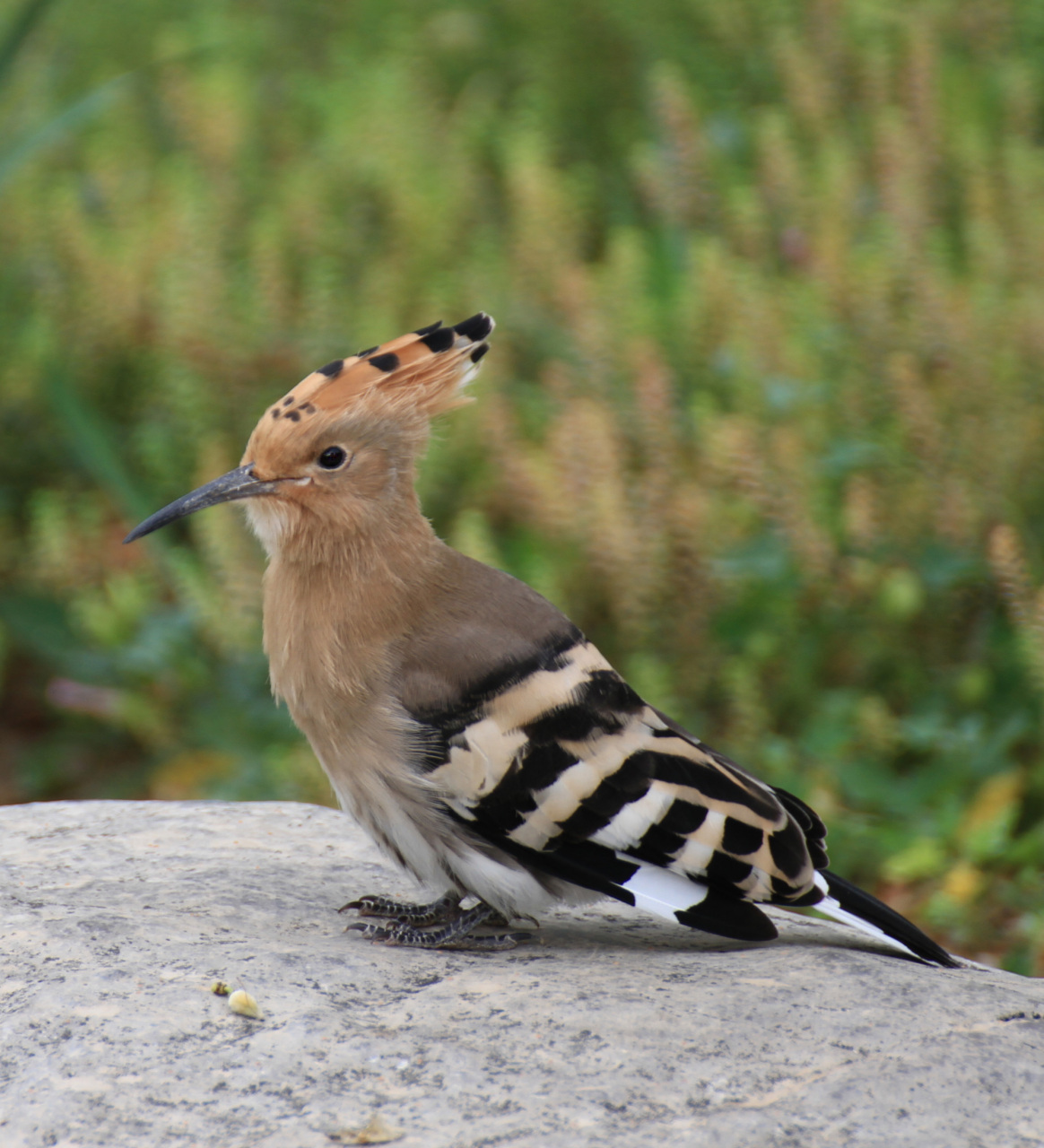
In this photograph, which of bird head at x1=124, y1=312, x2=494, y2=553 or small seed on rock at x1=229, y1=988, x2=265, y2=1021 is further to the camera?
bird head at x1=124, y1=312, x2=494, y2=553

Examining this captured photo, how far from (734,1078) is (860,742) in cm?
157

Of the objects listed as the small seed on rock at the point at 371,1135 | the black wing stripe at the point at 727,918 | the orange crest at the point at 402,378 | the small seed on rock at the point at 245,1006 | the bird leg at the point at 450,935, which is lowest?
the black wing stripe at the point at 727,918

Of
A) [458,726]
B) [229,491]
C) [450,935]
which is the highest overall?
[229,491]

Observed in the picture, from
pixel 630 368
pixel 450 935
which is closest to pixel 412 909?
pixel 450 935

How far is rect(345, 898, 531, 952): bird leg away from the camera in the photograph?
6.86 feet

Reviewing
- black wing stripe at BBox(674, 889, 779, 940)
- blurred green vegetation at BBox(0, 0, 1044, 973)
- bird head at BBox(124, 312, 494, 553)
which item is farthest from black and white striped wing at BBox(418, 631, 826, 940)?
blurred green vegetation at BBox(0, 0, 1044, 973)

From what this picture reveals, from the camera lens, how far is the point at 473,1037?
1717mm

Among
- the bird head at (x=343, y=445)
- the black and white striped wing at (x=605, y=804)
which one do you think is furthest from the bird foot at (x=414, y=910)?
the bird head at (x=343, y=445)

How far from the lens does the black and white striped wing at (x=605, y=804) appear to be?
2039 millimetres

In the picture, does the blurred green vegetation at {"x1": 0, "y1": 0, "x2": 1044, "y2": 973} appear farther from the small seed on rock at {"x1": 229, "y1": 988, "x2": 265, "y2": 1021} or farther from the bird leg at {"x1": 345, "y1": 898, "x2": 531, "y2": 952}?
the small seed on rock at {"x1": 229, "y1": 988, "x2": 265, "y2": 1021}

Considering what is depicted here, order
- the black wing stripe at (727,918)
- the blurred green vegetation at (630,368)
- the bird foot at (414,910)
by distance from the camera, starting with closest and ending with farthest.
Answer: the black wing stripe at (727,918) < the bird foot at (414,910) < the blurred green vegetation at (630,368)

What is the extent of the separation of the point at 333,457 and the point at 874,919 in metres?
1.02

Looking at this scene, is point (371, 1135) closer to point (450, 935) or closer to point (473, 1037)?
point (473, 1037)

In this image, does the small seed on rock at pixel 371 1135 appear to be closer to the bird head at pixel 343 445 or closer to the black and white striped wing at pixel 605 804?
the black and white striped wing at pixel 605 804
